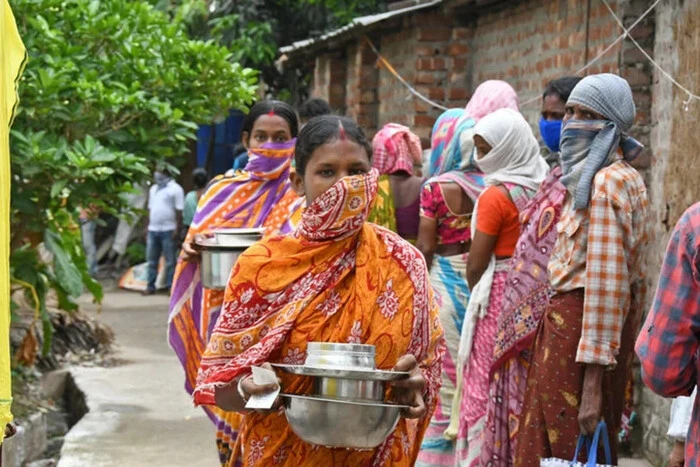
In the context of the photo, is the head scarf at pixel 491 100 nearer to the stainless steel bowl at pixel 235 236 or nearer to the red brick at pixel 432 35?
the stainless steel bowl at pixel 235 236

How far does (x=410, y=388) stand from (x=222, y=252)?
2056mm

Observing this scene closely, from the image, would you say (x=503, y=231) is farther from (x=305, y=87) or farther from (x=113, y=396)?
(x=305, y=87)

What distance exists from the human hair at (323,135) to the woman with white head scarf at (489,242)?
2099 millimetres

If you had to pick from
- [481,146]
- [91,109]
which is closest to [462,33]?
[91,109]

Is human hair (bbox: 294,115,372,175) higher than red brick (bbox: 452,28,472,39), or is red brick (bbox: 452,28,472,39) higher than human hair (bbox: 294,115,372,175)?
red brick (bbox: 452,28,472,39)

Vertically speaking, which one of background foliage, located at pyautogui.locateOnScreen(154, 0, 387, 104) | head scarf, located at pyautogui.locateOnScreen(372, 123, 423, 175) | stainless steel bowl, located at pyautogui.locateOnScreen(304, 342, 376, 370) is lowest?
stainless steel bowl, located at pyautogui.locateOnScreen(304, 342, 376, 370)

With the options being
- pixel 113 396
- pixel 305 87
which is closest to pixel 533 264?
pixel 113 396

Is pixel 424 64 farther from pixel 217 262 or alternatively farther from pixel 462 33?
pixel 217 262

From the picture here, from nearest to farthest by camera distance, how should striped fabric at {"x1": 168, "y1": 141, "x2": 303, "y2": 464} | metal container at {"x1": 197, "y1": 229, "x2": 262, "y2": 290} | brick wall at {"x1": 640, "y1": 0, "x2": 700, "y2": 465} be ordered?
1. metal container at {"x1": 197, "y1": 229, "x2": 262, "y2": 290}
2. striped fabric at {"x1": 168, "y1": 141, "x2": 303, "y2": 464}
3. brick wall at {"x1": 640, "y1": 0, "x2": 700, "y2": 465}

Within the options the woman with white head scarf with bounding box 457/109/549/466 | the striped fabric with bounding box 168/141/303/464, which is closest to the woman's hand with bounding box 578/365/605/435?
the woman with white head scarf with bounding box 457/109/549/466

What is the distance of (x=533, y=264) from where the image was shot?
5.12 metres

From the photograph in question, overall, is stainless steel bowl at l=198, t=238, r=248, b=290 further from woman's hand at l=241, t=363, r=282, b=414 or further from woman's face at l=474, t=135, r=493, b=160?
woman's hand at l=241, t=363, r=282, b=414

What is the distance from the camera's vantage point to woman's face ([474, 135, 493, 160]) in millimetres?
6129

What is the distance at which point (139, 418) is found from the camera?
897cm
